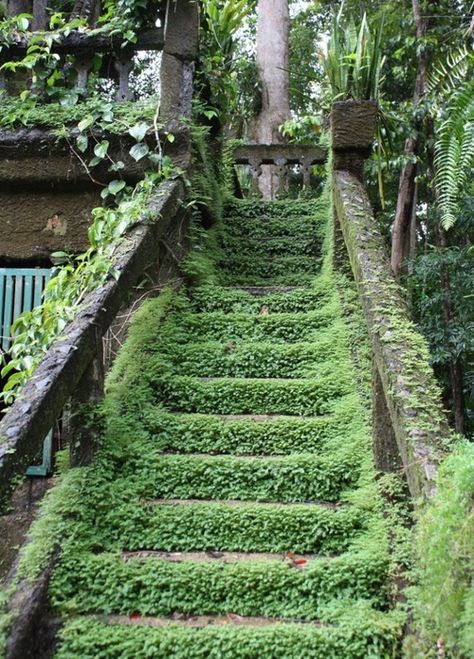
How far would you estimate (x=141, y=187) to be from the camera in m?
4.80

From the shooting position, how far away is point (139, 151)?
16.1 feet

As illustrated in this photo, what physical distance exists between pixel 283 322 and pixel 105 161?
1933 millimetres

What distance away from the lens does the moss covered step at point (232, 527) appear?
9.55ft

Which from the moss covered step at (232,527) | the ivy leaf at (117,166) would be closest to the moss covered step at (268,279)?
the ivy leaf at (117,166)

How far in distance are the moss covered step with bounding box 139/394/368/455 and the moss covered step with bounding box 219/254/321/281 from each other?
86.1 inches

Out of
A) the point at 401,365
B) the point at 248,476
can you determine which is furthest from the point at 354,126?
the point at 248,476

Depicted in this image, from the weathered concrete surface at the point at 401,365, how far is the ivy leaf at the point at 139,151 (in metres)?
1.65

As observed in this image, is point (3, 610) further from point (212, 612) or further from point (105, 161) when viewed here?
point (105, 161)

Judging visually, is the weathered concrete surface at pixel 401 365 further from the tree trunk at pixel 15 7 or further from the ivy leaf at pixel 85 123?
the tree trunk at pixel 15 7

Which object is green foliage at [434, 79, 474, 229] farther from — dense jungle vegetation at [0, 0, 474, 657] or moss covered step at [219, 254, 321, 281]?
moss covered step at [219, 254, 321, 281]

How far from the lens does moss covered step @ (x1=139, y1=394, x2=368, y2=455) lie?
11.5 feet

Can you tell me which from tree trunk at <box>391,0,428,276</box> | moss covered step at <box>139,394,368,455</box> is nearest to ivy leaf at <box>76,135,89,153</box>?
moss covered step at <box>139,394,368,455</box>

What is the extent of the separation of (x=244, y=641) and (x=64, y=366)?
1423 mm

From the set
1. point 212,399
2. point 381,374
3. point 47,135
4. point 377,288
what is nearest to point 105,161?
point 47,135
